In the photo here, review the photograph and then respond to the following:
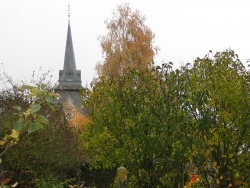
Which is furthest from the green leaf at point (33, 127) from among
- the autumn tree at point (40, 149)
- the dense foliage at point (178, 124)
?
the autumn tree at point (40, 149)

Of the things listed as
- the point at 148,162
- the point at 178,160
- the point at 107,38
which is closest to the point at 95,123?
the point at 148,162

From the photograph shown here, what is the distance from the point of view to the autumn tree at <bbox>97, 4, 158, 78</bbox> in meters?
34.9

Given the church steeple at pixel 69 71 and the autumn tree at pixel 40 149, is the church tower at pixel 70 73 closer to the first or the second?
the church steeple at pixel 69 71

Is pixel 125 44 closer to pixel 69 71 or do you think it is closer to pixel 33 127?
pixel 33 127

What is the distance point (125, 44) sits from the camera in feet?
118

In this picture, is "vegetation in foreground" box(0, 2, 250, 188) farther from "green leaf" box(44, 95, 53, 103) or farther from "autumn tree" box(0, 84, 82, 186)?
"green leaf" box(44, 95, 53, 103)

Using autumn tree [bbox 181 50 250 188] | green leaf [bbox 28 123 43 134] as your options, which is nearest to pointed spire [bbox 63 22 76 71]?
autumn tree [bbox 181 50 250 188]

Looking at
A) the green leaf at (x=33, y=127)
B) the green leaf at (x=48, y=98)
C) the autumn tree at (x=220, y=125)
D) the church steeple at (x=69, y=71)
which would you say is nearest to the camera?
the green leaf at (x=33, y=127)

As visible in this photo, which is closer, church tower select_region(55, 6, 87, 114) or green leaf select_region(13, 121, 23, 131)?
green leaf select_region(13, 121, 23, 131)

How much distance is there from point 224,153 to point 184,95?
1.38m

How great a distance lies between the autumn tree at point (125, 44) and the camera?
34938 mm

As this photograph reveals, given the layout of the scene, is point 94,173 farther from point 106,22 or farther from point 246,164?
point 106,22

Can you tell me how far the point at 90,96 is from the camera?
1392 centimetres

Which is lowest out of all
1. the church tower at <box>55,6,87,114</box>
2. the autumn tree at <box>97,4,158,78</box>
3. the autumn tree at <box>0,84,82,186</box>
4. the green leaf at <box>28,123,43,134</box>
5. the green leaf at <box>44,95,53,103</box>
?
the green leaf at <box>28,123,43,134</box>
